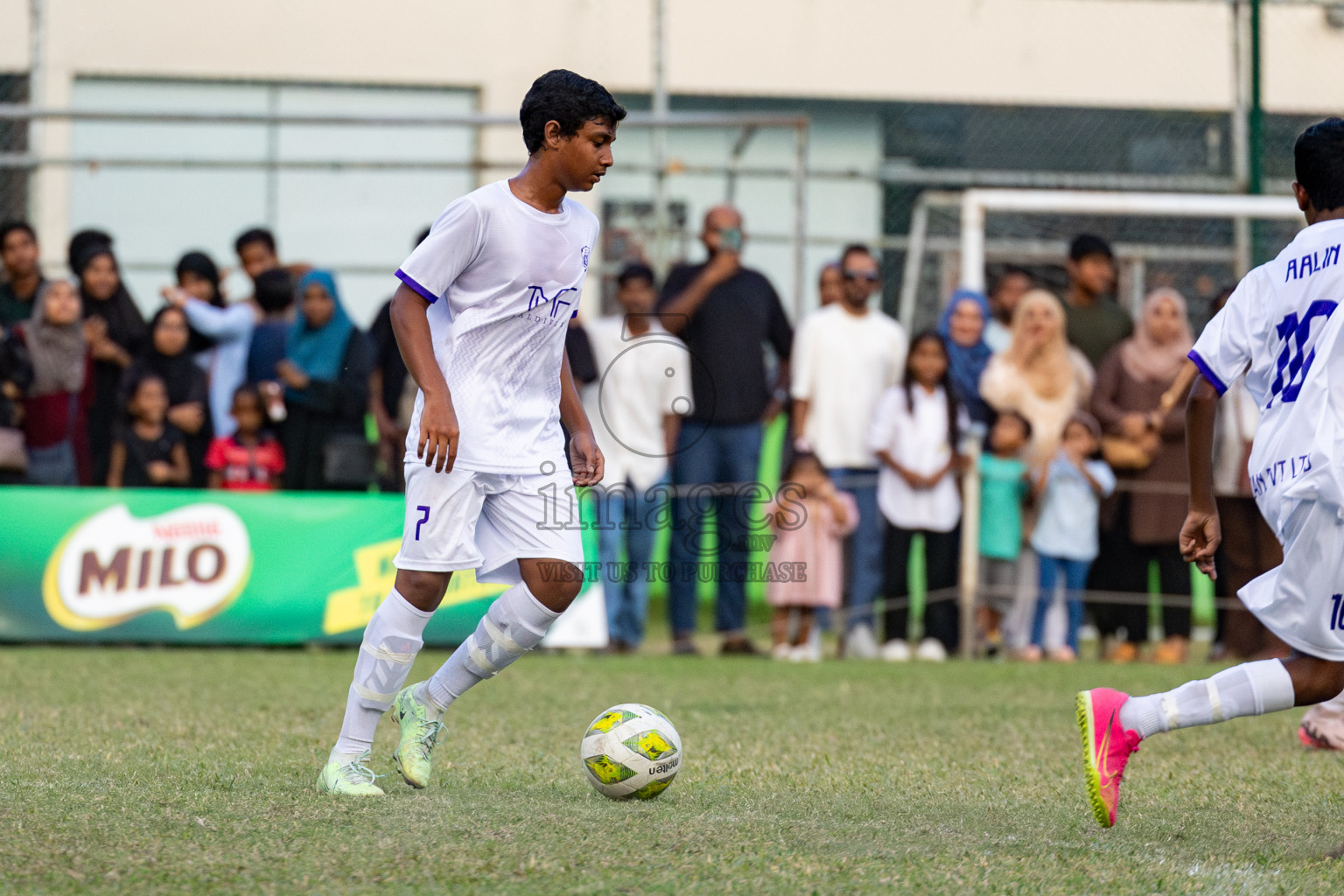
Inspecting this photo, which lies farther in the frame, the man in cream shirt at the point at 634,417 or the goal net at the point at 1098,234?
the goal net at the point at 1098,234

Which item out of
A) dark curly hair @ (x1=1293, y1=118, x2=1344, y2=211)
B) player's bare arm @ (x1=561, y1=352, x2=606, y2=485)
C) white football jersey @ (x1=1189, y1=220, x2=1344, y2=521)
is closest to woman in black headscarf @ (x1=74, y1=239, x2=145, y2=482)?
player's bare arm @ (x1=561, y1=352, x2=606, y2=485)

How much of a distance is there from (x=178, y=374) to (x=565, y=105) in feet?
22.4

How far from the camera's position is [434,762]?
19.5 ft

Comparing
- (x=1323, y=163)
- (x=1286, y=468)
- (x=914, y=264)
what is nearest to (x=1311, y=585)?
(x=1286, y=468)

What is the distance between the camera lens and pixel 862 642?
11.3 metres

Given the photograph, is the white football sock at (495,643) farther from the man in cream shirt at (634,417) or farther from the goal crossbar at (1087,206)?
the goal crossbar at (1087,206)

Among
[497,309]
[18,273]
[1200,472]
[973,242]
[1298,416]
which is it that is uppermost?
[973,242]

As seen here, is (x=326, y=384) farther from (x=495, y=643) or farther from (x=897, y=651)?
(x=495, y=643)

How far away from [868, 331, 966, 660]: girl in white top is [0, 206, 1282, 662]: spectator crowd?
2 cm

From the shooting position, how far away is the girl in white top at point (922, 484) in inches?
443

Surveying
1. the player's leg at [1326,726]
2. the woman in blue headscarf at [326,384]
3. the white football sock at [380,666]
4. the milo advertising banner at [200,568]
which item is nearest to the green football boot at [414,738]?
the white football sock at [380,666]

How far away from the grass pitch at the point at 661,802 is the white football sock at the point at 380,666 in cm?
19

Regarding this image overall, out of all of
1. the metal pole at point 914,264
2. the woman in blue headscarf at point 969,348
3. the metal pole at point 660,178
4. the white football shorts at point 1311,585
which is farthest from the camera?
the metal pole at point 914,264

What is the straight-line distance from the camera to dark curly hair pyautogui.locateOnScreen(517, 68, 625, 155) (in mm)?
5133
